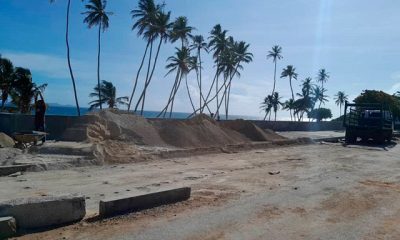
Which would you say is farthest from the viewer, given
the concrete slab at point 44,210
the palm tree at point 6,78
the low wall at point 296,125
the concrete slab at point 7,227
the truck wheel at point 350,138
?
the low wall at point 296,125

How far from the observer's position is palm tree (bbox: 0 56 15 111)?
39.1 metres

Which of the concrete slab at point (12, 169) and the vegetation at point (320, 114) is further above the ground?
the vegetation at point (320, 114)

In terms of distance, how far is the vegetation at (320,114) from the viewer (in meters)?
90.4

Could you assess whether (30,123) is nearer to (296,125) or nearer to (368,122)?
(368,122)

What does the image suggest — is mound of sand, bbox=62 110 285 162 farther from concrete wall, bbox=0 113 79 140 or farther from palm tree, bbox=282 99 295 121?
palm tree, bbox=282 99 295 121

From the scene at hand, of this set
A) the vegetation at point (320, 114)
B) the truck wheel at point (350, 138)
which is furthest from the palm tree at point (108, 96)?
the vegetation at point (320, 114)

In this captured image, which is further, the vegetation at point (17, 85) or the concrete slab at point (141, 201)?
the vegetation at point (17, 85)

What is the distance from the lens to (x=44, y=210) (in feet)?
21.2

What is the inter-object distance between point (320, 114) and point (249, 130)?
7629 cm

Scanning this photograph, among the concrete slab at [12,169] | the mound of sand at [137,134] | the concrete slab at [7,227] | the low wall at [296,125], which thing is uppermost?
the low wall at [296,125]

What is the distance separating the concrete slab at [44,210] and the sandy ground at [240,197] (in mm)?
247

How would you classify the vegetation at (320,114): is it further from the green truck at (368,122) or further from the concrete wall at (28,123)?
the concrete wall at (28,123)

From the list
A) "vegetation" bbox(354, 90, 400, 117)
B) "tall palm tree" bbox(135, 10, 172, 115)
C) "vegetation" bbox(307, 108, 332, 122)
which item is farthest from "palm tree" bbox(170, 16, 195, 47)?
"vegetation" bbox(307, 108, 332, 122)

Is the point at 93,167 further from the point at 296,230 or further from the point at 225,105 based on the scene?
the point at 225,105
